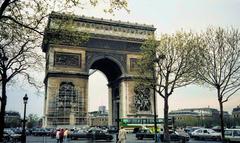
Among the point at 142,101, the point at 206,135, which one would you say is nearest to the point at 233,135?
the point at 206,135

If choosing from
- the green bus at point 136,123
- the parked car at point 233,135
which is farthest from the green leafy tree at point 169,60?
the green bus at point 136,123

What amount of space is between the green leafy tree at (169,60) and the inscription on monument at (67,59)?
66.4 feet

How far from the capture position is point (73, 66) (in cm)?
5450

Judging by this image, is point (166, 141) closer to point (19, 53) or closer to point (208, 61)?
point (208, 61)

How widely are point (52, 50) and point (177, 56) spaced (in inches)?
1009

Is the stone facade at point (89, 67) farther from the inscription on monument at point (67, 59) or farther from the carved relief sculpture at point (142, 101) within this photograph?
the carved relief sculpture at point (142, 101)

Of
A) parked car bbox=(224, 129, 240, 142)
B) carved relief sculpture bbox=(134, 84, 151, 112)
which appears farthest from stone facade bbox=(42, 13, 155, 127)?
parked car bbox=(224, 129, 240, 142)

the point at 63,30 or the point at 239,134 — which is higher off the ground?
the point at 63,30

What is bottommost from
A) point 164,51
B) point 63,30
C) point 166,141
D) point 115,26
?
point 166,141

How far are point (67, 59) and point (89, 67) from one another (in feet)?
13.8

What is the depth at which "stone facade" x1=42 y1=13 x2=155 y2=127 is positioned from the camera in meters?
52.4

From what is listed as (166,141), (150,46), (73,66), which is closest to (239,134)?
(166,141)

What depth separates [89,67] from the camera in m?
55.9

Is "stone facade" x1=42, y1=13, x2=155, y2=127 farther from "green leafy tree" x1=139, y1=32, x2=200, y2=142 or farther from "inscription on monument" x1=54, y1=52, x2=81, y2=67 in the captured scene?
"green leafy tree" x1=139, y1=32, x2=200, y2=142
